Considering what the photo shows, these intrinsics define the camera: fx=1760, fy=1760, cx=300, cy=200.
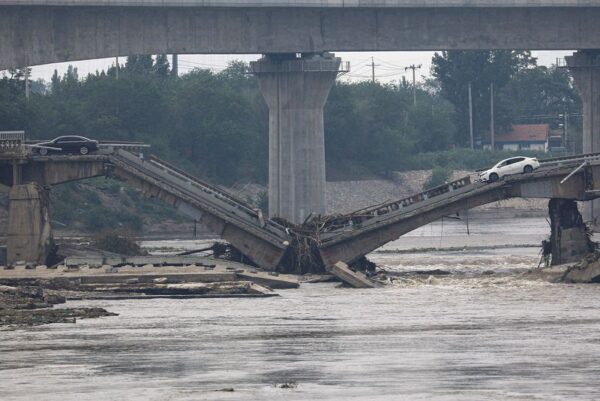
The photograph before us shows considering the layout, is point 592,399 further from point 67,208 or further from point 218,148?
point 218,148

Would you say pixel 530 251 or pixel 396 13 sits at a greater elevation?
pixel 396 13

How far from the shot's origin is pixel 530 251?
95062 mm

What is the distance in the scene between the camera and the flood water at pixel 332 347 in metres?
40.1

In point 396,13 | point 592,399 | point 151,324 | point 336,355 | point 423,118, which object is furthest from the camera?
point 423,118

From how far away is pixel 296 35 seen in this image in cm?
10131

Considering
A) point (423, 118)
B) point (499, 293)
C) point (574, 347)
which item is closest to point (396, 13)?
point (499, 293)

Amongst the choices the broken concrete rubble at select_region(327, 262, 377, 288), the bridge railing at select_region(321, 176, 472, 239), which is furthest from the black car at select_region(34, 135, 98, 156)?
the broken concrete rubble at select_region(327, 262, 377, 288)

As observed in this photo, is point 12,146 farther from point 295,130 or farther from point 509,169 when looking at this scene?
point 295,130

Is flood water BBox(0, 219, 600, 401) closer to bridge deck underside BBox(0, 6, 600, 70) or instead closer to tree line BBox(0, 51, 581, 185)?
bridge deck underside BBox(0, 6, 600, 70)

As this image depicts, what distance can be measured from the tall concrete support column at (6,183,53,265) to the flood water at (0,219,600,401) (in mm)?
13120

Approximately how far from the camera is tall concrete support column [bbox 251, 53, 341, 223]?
103812 mm

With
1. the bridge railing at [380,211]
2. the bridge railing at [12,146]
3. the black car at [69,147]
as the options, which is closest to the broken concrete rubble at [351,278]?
the bridge railing at [380,211]

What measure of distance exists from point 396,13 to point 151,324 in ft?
162

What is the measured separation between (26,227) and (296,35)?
28.6m
